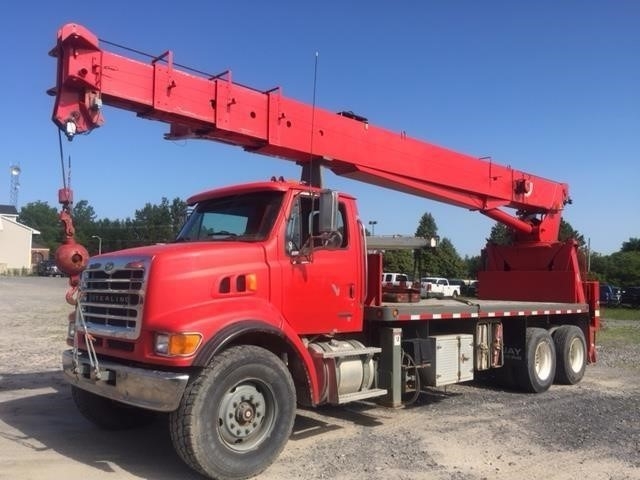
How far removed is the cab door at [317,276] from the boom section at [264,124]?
1.50m

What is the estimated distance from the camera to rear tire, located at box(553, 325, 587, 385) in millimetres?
11609

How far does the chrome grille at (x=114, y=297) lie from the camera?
6.10 m

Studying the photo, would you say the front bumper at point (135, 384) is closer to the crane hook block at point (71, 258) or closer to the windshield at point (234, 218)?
the crane hook block at point (71, 258)

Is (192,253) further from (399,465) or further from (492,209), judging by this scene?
(492,209)

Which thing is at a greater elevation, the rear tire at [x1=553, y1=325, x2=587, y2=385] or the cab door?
the cab door

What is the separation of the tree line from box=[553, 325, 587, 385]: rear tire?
202 cm

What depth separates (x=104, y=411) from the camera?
741cm

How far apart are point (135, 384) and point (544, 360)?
785 centimetres

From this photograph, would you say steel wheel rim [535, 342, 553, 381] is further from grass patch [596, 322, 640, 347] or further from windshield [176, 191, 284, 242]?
grass patch [596, 322, 640, 347]

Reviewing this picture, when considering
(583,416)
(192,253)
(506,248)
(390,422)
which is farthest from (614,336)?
(192,253)

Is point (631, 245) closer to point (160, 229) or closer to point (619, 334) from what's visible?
point (619, 334)

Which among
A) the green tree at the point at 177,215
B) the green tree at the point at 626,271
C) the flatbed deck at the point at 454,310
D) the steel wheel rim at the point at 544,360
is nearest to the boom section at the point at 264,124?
the green tree at the point at 177,215

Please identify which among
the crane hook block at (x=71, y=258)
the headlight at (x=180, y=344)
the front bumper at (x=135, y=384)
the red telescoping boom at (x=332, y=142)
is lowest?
the front bumper at (x=135, y=384)

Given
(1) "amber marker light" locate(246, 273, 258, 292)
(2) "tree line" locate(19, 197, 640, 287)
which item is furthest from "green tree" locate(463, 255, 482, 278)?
(1) "amber marker light" locate(246, 273, 258, 292)
